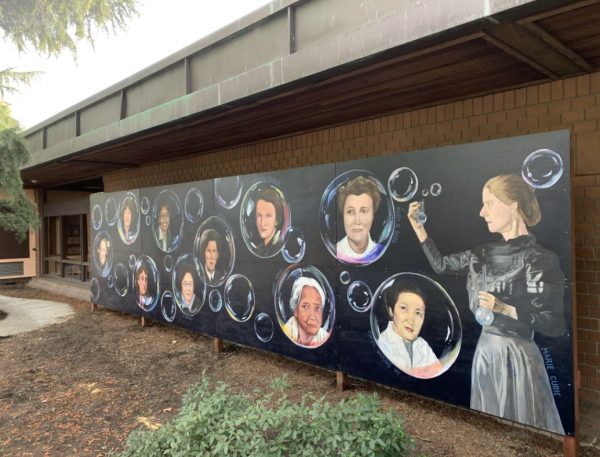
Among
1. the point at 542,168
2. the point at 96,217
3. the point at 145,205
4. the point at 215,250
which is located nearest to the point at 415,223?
the point at 542,168

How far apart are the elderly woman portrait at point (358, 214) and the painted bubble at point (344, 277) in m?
0.15

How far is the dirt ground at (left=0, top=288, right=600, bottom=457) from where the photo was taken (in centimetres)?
378

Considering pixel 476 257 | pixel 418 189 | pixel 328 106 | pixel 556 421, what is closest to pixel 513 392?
pixel 556 421

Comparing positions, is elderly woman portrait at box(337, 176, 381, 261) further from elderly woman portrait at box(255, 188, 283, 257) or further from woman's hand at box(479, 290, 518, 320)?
woman's hand at box(479, 290, 518, 320)

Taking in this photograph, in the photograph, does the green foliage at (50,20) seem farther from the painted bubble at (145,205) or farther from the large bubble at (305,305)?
the large bubble at (305,305)

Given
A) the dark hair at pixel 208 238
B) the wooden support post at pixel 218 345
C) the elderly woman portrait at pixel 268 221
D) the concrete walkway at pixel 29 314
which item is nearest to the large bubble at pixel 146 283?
the dark hair at pixel 208 238

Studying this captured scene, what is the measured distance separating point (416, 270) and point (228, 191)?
298 cm

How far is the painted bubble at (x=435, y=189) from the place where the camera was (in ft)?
12.7

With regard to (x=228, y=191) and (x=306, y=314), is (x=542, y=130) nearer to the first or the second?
(x=306, y=314)

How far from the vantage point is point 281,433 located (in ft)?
8.93

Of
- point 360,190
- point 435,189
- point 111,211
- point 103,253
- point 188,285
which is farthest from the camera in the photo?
point 103,253

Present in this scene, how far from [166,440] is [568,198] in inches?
124

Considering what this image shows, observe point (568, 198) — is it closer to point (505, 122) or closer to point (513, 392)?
point (513, 392)

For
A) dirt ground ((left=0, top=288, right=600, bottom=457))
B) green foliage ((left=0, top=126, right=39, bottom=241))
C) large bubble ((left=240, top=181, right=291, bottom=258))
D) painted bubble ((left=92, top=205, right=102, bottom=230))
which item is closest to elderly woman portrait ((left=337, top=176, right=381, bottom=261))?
large bubble ((left=240, top=181, right=291, bottom=258))
